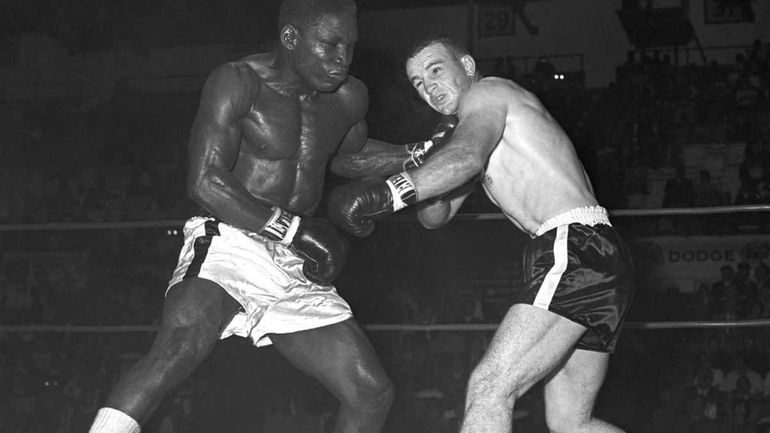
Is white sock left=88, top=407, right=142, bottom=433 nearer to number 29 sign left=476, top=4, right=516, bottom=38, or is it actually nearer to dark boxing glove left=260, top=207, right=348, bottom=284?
dark boxing glove left=260, top=207, right=348, bottom=284

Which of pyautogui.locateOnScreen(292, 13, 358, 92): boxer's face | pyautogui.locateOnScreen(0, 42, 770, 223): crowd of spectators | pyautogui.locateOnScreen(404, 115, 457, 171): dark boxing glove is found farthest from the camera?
pyautogui.locateOnScreen(0, 42, 770, 223): crowd of spectators

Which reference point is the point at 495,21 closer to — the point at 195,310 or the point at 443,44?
the point at 443,44

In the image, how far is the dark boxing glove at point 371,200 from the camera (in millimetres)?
2197

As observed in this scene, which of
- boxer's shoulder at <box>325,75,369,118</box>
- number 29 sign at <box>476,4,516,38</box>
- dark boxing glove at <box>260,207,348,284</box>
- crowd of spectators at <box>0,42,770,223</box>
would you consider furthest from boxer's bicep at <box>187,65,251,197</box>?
number 29 sign at <box>476,4,516,38</box>

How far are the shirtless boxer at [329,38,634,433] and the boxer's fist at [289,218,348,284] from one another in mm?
217

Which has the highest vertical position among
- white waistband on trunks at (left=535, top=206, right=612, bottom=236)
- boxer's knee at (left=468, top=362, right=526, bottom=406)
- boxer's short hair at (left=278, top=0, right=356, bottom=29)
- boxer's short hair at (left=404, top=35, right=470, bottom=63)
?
boxer's short hair at (left=278, top=0, right=356, bottom=29)

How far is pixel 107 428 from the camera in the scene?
2.29m

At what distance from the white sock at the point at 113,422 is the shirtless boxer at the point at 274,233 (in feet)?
0.26

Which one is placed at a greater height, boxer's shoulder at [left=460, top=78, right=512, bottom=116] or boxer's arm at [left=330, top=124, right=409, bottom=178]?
boxer's shoulder at [left=460, top=78, right=512, bottom=116]

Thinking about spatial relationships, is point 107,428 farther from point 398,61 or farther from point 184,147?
point 398,61

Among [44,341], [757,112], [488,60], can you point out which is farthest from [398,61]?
[44,341]

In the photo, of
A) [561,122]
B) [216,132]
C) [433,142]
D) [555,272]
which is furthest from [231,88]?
[561,122]

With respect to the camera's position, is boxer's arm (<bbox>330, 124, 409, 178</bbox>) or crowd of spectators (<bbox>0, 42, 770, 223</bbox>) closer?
boxer's arm (<bbox>330, 124, 409, 178</bbox>)

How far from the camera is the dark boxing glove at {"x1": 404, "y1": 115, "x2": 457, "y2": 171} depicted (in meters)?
2.84
